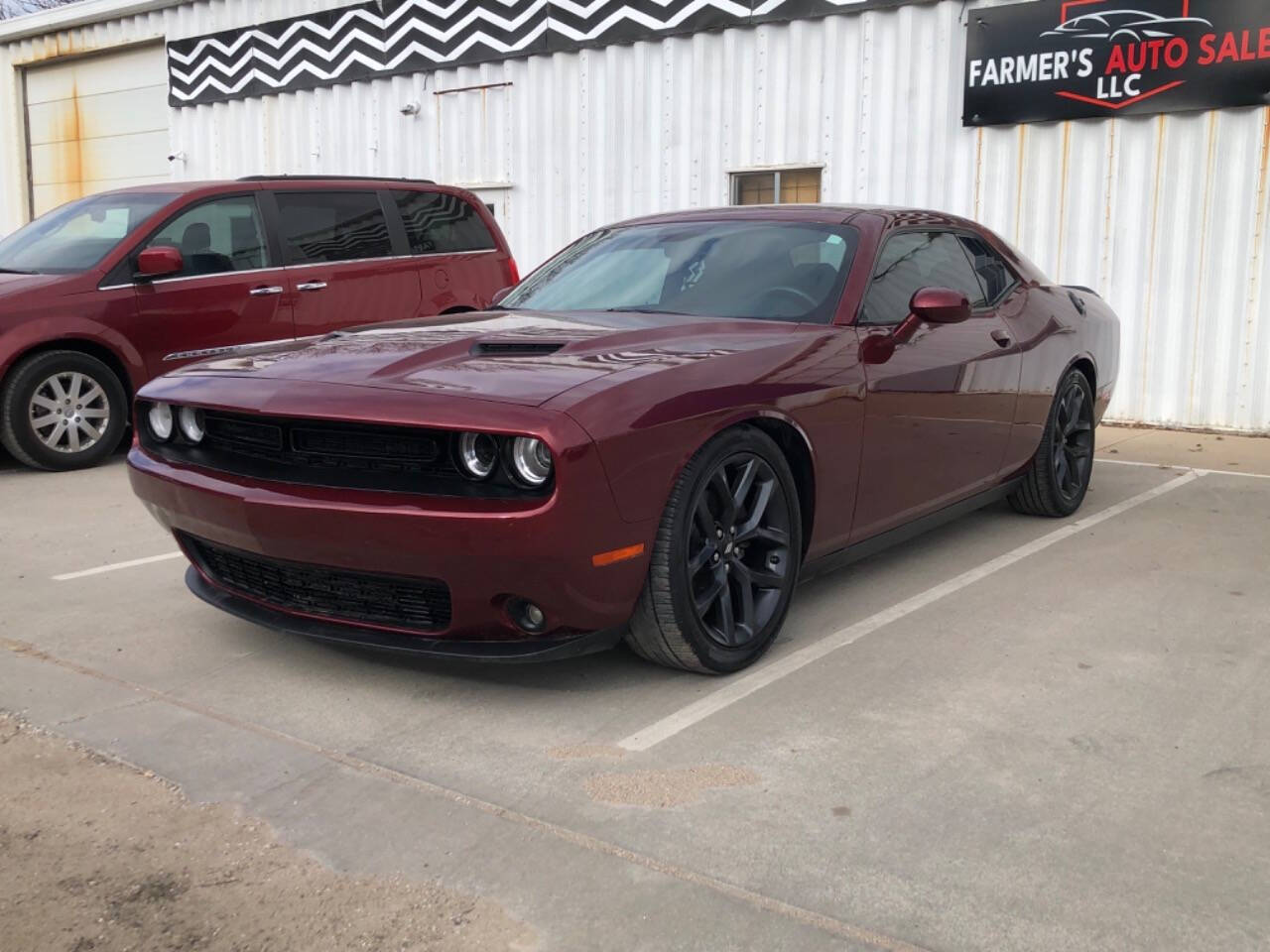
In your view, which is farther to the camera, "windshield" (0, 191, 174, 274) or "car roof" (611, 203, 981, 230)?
"windshield" (0, 191, 174, 274)

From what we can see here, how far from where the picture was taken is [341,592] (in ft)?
11.5

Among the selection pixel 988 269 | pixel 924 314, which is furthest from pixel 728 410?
pixel 988 269

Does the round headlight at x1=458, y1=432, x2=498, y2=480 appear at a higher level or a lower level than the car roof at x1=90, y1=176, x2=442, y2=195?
lower

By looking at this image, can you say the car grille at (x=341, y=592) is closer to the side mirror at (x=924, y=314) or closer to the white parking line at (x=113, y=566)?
the white parking line at (x=113, y=566)

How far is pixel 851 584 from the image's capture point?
4.79 m

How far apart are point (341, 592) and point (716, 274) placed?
1858mm

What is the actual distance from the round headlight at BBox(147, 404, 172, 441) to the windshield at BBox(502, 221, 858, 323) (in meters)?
1.48

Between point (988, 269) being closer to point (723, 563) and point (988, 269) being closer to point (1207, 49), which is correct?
point (723, 563)

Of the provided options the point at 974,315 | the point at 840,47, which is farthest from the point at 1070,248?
the point at 974,315

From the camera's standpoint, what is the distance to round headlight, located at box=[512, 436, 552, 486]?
3154 millimetres

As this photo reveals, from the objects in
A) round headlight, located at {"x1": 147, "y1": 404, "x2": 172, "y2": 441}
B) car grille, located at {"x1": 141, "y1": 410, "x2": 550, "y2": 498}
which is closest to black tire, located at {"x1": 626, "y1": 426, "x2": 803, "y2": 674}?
car grille, located at {"x1": 141, "y1": 410, "x2": 550, "y2": 498}

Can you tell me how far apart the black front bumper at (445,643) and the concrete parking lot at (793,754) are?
0.62 ft

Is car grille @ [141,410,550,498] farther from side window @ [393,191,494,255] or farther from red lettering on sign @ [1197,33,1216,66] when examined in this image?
red lettering on sign @ [1197,33,1216,66]

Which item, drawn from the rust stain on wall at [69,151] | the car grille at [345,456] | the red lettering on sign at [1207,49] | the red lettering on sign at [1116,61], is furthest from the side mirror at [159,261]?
the rust stain on wall at [69,151]
